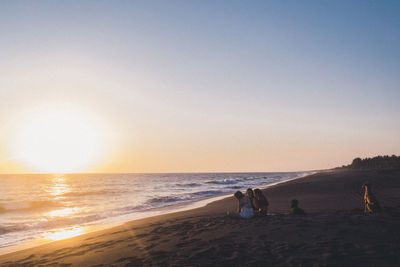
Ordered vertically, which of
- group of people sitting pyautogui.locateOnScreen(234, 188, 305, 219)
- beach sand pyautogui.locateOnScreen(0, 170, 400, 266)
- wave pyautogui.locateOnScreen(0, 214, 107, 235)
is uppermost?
group of people sitting pyautogui.locateOnScreen(234, 188, 305, 219)

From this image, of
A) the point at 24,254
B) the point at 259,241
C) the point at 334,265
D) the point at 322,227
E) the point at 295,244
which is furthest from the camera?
the point at 24,254

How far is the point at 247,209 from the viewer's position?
11.0 m

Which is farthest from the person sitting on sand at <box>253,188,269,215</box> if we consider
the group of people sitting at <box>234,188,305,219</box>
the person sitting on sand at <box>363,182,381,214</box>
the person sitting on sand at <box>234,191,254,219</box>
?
the person sitting on sand at <box>363,182,381,214</box>

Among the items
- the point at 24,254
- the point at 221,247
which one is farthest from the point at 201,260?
the point at 24,254

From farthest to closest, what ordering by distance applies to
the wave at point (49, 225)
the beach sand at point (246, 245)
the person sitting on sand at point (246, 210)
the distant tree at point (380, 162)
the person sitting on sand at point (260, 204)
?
the distant tree at point (380, 162) → the wave at point (49, 225) → the person sitting on sand at point (260, 204) → the person sitting on sand at point (246, 210) → the beach sand at point (246, 245)

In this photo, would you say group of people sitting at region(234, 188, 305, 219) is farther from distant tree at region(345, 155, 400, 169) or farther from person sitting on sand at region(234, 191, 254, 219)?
distant tree at region(345, 155, 400, 169)

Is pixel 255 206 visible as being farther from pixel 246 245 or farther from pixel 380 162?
pixel 380 162

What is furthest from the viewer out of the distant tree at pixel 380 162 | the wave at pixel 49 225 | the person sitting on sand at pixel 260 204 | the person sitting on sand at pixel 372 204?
the distant tree at pixel 380 162

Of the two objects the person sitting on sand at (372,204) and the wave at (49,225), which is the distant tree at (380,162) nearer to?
the person sitting on sand at (372,204)

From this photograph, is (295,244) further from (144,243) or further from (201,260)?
(144,243)

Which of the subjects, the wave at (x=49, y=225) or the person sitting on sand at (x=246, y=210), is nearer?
the person sitting on sand at (x=246, y=210)

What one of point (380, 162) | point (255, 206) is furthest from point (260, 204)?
point (380, 162)

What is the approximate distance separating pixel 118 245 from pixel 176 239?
1.85 meters

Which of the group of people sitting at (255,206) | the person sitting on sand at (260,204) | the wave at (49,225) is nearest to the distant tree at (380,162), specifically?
the group of people sitting at (255,206)
